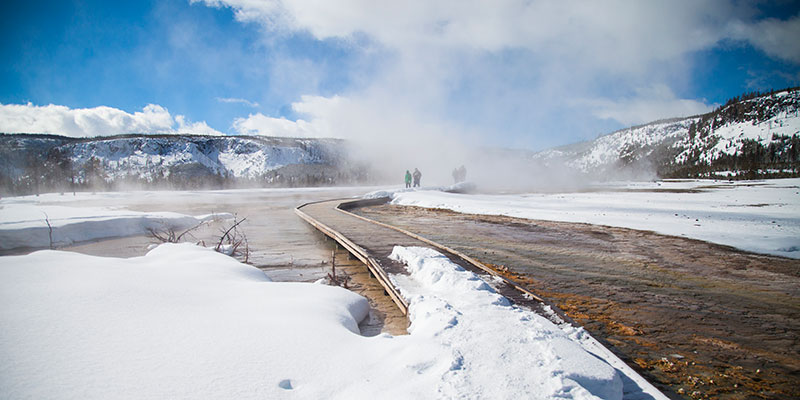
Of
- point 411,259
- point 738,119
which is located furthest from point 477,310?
point 738,119

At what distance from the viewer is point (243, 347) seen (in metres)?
2.23

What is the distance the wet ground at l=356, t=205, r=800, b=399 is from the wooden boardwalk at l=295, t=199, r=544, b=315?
47 cm

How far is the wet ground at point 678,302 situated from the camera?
255 cm

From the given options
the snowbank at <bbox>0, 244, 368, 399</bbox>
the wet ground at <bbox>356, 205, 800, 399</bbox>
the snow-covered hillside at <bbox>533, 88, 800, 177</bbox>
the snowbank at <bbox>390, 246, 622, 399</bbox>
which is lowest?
the wet ground at <bbox>356, 205, 800, 399</bbox>

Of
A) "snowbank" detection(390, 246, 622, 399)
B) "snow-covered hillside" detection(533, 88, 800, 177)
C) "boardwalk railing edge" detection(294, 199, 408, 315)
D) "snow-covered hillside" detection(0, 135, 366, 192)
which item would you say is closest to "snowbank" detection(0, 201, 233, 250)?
"boardwalk railing edge" detection(294, 199, 408, 315)

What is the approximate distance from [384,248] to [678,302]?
4.60m

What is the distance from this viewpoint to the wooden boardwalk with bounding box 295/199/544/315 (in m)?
4.02

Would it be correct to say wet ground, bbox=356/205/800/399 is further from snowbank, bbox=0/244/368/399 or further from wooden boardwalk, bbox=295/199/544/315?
snowbank, bbox=0/244/368/399

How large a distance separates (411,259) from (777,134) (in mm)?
101850

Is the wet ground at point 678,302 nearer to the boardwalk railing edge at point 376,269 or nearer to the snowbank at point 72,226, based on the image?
the boardwalk railing edge at point 376,269

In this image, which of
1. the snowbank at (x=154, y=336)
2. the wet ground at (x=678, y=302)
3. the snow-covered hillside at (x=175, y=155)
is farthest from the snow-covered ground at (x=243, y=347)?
the snow-covered hillside at (x=175, y=155)

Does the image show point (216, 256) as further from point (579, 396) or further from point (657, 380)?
point (657, 380)

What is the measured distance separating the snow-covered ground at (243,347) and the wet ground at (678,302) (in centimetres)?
85

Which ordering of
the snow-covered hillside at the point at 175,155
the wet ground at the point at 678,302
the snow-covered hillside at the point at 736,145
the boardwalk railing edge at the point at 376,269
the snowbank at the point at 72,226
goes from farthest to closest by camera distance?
the snow-covered hillside at the point at 175,155 < the snow-covered hillside at the point at 736,145 < the snowbank at the point at 72,226 < the boardwalk railing edge at the point at 376,269 < the wet ground at the point at 678,302
